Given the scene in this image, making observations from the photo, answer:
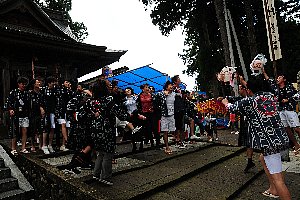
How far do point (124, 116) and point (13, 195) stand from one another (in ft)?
7.77

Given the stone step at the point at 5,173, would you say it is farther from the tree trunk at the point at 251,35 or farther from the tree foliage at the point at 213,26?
the tree trunk at the point at 251,35

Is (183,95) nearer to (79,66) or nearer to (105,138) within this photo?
(105,138)

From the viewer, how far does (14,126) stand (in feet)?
→ 19.0

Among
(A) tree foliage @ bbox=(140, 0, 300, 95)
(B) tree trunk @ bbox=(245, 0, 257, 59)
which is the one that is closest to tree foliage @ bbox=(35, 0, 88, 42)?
(A) tree foliage @ bbox=(140, 0, 300, 95)

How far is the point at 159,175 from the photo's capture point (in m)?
4.75

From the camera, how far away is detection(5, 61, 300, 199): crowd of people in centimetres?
333

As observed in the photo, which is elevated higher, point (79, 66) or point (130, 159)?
point (79, 66)

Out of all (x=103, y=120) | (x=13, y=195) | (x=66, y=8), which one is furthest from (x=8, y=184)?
(x=66, y=8)

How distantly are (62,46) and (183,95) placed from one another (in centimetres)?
541

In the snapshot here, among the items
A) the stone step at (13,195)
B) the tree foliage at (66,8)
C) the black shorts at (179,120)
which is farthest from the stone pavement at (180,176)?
the tree foliage at (66,8)

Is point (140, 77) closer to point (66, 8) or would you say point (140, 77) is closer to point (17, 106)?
point (17, 106)

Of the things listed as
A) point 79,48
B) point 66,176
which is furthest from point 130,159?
point 79,48

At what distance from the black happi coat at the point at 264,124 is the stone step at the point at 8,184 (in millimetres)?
4273

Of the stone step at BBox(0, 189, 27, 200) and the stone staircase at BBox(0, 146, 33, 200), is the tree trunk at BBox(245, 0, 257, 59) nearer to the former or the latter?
the stone staircase at BBox(0, 146, 33, 200)
